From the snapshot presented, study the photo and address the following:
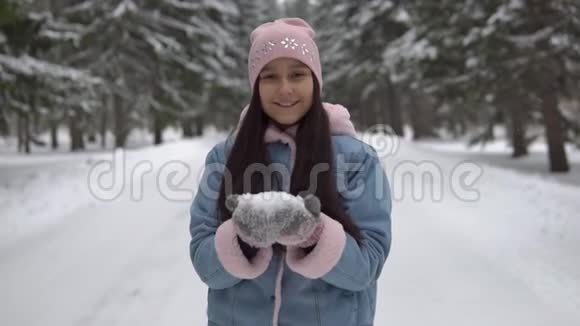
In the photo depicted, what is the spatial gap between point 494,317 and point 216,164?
10.2 ft

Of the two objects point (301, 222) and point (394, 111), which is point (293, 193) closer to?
point (301, 222)

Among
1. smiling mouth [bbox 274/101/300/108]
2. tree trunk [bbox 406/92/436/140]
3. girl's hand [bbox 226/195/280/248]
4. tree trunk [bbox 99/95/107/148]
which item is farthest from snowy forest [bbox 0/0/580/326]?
tree trunk [bbox 406/92/436/140]

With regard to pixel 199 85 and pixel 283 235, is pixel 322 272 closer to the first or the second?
pixel 283 235

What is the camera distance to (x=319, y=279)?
70.9 inches

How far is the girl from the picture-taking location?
1678mm

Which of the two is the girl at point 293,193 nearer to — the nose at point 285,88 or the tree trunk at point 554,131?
the nose at point 285,88

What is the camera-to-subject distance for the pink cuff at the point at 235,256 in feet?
5.32

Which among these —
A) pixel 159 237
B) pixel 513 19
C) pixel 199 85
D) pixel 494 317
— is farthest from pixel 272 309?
pixel 199 85

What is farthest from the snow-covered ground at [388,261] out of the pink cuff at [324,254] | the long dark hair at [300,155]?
the pink cuff at [324,254]

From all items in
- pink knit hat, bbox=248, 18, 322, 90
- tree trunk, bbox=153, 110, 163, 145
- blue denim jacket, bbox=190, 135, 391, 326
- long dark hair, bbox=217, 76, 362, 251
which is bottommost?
blue denim jacket, bbox=190, 135, 391, 326

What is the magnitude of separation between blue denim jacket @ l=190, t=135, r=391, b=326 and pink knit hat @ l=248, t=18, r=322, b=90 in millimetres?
369

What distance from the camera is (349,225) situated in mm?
1735

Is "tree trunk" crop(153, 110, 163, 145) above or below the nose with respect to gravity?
above

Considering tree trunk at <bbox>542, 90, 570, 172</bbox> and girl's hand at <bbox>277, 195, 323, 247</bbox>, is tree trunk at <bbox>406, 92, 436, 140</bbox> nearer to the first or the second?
tree trunk at <bbox>542, 90, 570, 172</bbox>
